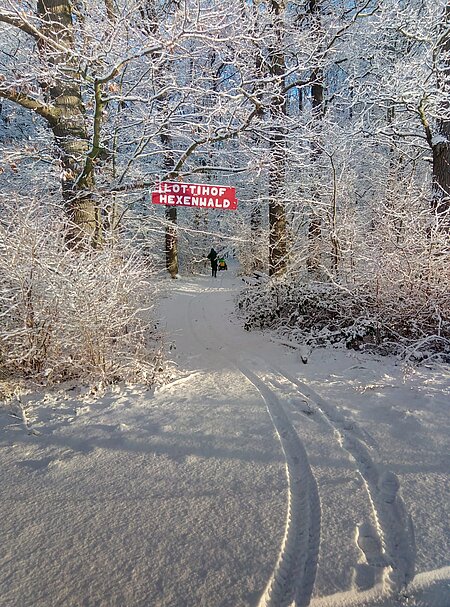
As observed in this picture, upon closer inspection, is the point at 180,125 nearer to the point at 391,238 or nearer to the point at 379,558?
the point at 391,238

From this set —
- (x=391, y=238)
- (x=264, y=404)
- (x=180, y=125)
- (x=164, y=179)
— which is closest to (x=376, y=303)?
(x=391, y=238)

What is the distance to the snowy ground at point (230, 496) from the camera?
1.67 m

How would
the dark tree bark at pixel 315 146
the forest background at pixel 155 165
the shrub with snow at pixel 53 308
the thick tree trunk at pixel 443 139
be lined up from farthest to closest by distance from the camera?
the dark tree bark at pixel 315 146 < the thick tree trunk at pixel 443 139 < the forest background at pixel 155 165 < the shrub with snow at pixel 53 308

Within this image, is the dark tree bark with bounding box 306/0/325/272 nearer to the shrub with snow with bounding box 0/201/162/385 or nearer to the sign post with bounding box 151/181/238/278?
the sign post with bounding box 151/181/238/278

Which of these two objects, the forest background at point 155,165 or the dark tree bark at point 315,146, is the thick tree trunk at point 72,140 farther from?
the dark tree bark at point 315,146

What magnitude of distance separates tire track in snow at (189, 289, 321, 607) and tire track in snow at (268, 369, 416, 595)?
0.28m

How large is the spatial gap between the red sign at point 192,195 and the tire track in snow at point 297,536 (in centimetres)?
303

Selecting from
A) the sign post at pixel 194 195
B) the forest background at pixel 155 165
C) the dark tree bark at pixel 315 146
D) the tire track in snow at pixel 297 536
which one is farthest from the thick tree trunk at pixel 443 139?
the tire track in snow at pixel 297 536

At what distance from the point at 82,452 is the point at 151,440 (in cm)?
54

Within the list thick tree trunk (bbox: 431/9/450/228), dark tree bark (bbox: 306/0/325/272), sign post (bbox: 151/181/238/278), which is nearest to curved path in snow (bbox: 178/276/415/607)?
sign post (bbox: 151/181/238/278)

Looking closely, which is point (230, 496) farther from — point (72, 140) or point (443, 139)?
point (443, 139)

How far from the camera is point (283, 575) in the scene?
1.73m

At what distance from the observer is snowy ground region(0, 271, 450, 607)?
1.67 metres

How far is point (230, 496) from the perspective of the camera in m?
2.29
